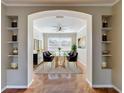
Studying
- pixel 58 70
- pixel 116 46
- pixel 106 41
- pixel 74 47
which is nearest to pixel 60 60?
pixel 58 70

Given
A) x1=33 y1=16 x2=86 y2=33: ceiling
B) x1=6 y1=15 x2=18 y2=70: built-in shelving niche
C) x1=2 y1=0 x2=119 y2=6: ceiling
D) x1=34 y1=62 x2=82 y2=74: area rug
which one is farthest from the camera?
x1=34 y1=62 x2=82 y2=74: area rug

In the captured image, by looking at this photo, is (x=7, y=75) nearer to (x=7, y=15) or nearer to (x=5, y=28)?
(x=5, y=28)

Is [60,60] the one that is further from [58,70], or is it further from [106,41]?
[106,41]

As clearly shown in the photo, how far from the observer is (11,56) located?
5664mm

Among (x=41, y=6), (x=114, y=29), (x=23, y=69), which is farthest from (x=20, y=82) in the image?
(x=114, y=29)

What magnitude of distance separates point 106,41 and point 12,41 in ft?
10.2

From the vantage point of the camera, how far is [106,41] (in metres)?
5.63

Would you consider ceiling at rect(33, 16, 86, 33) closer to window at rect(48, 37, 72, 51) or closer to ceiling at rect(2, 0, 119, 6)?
ceiling at rect(2, 0, 119, 6)

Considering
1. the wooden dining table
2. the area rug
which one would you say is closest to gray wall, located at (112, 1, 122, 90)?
the area rug

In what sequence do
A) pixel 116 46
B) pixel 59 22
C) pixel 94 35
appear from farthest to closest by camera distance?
pixel 59 22 → pixel 94 35 → pixel 116 46

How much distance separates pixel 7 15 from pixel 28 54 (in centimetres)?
141

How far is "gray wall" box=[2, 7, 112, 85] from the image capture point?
17.7ft

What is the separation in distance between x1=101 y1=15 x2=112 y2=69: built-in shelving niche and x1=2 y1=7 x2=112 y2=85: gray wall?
0.78ft

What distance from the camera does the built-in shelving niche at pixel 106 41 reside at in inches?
222
